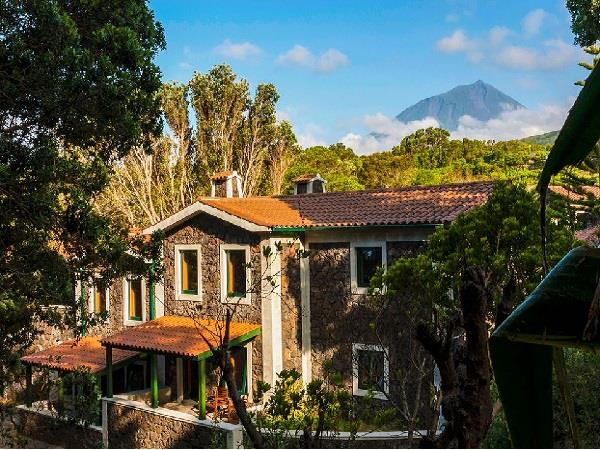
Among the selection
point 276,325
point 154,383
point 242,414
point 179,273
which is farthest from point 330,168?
point 242,414

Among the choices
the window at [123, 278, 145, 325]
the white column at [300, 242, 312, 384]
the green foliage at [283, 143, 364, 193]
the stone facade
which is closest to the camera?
the stone facade

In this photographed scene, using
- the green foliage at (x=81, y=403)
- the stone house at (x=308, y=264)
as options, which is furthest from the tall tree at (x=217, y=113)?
the green foliage at (x=81, y=403)

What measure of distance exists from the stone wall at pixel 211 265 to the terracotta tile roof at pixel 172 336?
309 millimetres

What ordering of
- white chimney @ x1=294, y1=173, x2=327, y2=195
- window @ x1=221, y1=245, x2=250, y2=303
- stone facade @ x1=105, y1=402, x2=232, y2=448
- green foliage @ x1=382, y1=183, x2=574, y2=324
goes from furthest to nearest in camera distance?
white chimney @ x1=294, y1=173, x2=327, y2=195, window @ x1=221, y1=245, x2=250, y2=303, stone facade @ x1=105, y1=402, x2=232, y2=448, green foliage @ x1=382, y1=183, x2=574, y2=324

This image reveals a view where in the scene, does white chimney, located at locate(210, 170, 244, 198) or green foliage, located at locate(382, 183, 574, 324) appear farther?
white chimney, located at locate(210, 170, 244, 198)

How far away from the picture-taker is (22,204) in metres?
8.31

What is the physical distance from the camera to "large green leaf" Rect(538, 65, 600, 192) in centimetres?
42

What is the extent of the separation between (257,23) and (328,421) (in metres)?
30.7

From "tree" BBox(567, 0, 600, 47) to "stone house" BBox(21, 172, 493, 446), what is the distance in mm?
4571

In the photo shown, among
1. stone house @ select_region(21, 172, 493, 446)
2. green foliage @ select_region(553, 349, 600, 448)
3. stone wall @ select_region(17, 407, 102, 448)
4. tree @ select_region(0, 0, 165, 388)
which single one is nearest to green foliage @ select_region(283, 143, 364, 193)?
stone house @ select_region(21, 172, 493, 446)

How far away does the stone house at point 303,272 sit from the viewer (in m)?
12.8

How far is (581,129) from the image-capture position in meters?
0.42

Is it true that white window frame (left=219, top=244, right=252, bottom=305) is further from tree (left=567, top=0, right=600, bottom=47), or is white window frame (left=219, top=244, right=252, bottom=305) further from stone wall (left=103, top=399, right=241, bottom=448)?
tree (left=567, top=0, right=600, bottom=47)

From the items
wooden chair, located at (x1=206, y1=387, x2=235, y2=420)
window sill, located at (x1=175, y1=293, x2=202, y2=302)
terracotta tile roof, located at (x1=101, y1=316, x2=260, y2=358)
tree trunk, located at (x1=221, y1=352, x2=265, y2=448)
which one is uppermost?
tree trunk, located at (x1=221, y1=352, x2=265, y2=448)
